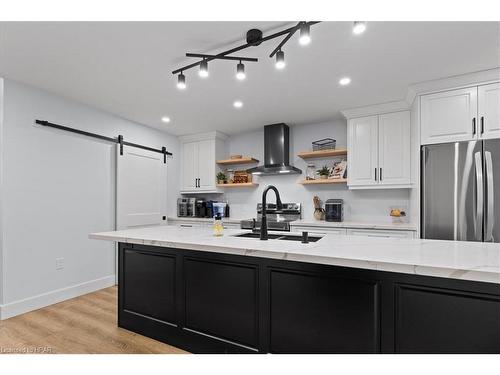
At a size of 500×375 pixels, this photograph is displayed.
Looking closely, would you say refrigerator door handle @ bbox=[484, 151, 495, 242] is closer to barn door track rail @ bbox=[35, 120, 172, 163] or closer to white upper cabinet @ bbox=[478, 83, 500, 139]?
white upper cabinet @ bbox=[478, 83, 500, 139]

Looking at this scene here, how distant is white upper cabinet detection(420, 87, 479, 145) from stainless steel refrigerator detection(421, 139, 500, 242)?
99mm

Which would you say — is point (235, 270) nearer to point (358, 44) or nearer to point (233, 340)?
point (233, 340)

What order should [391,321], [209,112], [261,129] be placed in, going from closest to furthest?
[391,321] < [209,112] < [261,129]

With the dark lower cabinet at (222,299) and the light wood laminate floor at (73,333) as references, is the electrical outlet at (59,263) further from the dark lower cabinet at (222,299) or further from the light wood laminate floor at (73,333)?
the dark lower cabinet at (222,299)

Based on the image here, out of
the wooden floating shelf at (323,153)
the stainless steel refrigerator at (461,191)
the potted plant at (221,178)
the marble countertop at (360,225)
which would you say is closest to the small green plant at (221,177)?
the potted plant at (221,178)

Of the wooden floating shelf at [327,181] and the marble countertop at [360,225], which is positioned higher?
the wooden floating shelf at [327,181]

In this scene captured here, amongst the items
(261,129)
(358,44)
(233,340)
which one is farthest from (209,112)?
(233,340)

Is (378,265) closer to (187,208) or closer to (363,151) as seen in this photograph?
(363,151)

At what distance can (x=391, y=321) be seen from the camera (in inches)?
55.4

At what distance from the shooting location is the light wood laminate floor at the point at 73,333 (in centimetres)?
211

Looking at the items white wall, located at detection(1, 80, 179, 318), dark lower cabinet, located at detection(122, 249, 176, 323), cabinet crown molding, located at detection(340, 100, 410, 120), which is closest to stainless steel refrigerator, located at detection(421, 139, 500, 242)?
cabinet crown molding, located at detection(340, 100, 410, 120)

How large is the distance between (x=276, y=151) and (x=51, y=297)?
11.4ft

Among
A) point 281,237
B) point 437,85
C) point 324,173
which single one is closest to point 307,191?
point 324,173

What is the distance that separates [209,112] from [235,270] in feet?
8.60
